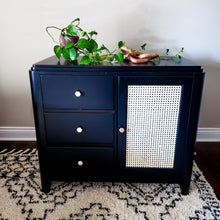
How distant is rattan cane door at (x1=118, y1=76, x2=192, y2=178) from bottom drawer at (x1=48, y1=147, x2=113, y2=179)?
88 millimetres

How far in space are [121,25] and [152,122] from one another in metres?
0.78

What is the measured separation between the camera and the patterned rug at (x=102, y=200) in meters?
1.08

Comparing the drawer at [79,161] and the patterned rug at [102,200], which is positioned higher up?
the drawer at [79,161]

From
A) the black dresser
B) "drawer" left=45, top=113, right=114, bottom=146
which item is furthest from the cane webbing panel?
"drawer" left=45, top=113, right=114, bottom=146

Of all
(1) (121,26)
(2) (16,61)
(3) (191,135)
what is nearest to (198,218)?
(3) (191,135)

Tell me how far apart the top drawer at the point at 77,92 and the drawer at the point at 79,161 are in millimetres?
251

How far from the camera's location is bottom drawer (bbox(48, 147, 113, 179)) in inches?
45.7

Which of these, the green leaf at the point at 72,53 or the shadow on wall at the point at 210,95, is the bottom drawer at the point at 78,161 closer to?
the green leaf at the point at 72,53

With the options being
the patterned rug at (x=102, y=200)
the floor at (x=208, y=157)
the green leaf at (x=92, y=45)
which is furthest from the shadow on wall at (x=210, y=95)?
the green leaf at (x=92, y=45)

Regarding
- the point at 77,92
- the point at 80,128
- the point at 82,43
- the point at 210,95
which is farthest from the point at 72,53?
the point at 210,95

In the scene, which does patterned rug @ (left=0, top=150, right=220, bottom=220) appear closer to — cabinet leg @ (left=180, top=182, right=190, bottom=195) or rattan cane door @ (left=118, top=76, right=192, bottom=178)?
cabinet leg @ (left=180, top=182, right=190, bottom=195)

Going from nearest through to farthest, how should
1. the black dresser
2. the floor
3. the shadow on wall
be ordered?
1. the black dresser
2. the floor
3. the shadow on wall

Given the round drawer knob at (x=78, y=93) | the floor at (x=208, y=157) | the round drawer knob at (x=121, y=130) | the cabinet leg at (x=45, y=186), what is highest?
the round drawer knob at (x=78, y=93)

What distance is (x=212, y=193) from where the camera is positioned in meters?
1.23
